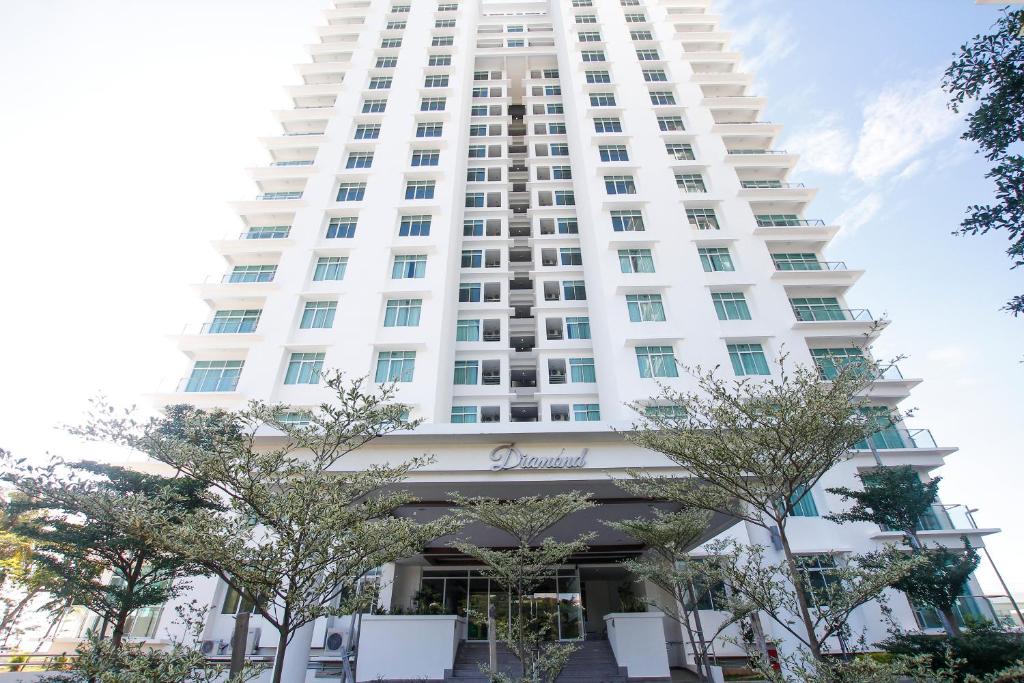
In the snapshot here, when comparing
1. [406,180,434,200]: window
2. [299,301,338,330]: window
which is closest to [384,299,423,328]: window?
[299,301,338,330]: window

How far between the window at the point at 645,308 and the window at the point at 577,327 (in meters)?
4.58

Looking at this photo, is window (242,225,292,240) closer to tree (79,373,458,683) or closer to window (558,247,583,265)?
window (558,247,583,265)

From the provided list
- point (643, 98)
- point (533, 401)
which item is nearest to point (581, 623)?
point (533, 401)

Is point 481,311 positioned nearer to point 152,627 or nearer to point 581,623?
point 581,623

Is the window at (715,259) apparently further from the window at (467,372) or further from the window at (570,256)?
the window at (467,372)

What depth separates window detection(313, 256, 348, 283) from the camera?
27.2m

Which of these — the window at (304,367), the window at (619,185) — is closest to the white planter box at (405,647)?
the window at (304,367)

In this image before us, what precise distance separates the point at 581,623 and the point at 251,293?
2371cm

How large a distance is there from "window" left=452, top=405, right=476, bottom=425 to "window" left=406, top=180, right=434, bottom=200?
13.4m

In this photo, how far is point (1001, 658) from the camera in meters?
11.3

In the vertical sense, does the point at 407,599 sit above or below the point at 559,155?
below

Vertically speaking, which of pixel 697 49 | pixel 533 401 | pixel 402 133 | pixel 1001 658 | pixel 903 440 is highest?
pixel 697 49

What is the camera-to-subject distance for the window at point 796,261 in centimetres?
2872

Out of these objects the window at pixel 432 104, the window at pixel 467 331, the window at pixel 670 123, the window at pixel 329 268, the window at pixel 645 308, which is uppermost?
the window at pixel 432 104
